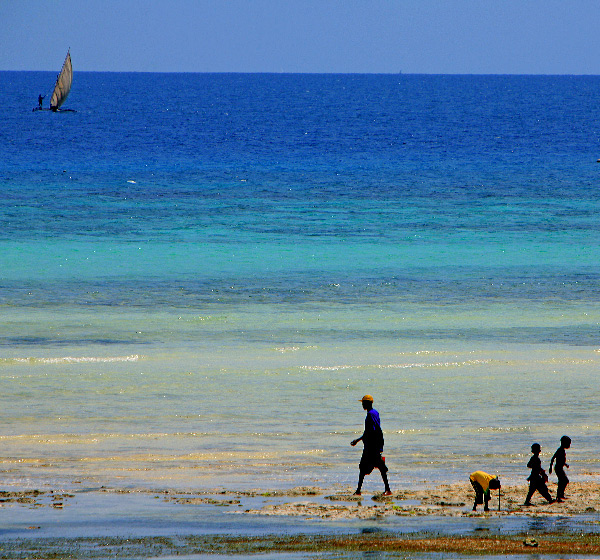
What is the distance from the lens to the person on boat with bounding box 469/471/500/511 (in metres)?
12.2

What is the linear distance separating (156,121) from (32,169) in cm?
6545

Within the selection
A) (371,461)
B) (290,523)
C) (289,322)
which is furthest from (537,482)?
(289,322)

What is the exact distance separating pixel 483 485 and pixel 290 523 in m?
2.62

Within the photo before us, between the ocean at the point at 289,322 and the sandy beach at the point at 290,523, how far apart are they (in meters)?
0.82

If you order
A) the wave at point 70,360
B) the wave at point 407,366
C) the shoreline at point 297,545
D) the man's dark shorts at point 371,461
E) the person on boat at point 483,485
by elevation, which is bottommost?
the shoreline at point 297,545

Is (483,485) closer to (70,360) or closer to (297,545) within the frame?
(297,545)

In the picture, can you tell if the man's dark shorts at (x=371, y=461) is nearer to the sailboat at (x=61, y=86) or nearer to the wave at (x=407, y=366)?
the wave at (x=407, y=366)

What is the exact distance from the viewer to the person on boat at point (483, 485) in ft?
40.1

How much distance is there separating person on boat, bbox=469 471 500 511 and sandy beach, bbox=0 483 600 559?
7.5 inches

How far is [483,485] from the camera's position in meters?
12.3

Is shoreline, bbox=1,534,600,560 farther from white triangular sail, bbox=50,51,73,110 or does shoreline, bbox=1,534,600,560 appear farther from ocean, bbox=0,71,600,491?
white triangular sail, bbox=50,51,73,110

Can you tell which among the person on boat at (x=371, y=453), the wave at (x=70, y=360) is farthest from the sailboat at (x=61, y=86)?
the person on boat at (x=371, y=453)

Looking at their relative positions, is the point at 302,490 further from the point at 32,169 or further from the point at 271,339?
the point at 32,169

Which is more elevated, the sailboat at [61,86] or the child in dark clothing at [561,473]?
the sailboat at [61,86]
